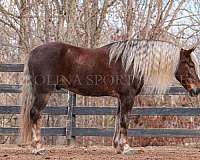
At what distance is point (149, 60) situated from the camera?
274 inches

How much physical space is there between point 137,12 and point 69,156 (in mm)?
7088

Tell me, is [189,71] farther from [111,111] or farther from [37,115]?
[37,115]

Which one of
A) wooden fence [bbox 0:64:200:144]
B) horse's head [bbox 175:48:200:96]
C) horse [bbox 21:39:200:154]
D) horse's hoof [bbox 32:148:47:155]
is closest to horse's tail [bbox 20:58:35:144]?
horse [bbox 21:39:200:154]

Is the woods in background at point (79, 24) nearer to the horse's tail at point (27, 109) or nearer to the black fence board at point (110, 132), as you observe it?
the black fence board at point (110, 132)

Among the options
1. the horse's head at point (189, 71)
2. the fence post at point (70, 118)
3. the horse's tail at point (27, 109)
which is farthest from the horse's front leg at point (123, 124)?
the fence post at point (70, 118)

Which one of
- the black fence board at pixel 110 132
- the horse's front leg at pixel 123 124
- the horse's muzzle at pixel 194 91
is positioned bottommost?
the black fence board at pixel 110 132

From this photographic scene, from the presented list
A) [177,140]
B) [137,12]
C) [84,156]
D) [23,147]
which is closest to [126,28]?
[137,12]

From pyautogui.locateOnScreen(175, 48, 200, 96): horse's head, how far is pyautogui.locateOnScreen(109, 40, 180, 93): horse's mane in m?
0.10

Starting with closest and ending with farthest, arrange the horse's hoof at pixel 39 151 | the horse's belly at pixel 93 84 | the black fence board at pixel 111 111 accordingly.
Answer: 1. the horse's hoof at pixel 39 151
2. the horse's belly at pixel 93 84
3. the black fence board at pixel 111 111

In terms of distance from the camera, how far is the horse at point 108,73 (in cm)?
685

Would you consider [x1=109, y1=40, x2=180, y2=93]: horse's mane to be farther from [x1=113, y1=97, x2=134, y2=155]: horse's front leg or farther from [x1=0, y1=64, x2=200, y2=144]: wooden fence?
[x1=0, y1=64, x2=200, y2=144]: wooden fence

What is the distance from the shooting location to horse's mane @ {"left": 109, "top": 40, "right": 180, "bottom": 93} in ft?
22.6

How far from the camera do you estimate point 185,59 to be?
7.04 metres

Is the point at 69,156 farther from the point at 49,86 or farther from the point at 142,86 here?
the point at 142,86
